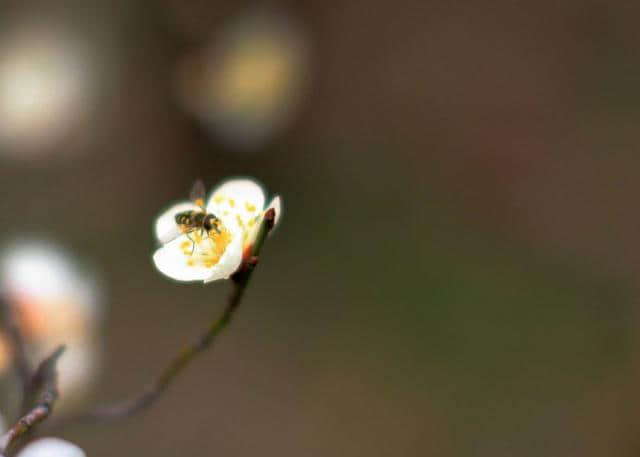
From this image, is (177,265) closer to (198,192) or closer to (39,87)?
(198,192)

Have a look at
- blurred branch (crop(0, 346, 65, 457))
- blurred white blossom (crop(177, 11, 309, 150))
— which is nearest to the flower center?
blurred branch (crop(0, 346, 65, 457))

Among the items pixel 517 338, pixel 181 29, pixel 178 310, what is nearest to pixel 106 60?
pixel 181 29

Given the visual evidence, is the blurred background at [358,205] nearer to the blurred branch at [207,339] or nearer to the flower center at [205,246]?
the blurred branch at [207,339]

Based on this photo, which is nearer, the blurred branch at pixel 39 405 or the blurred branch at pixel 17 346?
the blurred branch at pixel 39 405

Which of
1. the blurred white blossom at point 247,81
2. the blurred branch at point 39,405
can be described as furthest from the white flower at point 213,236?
the blurred white blossom at point 247,81

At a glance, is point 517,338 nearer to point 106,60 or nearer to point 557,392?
point 557,392

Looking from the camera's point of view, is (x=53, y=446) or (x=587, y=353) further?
(x=587, y=353)

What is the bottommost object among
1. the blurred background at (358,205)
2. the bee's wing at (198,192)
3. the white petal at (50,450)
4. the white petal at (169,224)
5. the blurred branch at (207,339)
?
the white petal at (50,450)

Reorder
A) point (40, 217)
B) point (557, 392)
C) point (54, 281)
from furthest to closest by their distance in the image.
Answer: point (40, 217) < point (557, 392) < point (54, 281)
